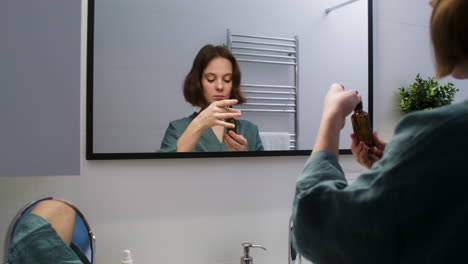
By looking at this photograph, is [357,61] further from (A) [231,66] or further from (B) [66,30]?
(B) [66,30]

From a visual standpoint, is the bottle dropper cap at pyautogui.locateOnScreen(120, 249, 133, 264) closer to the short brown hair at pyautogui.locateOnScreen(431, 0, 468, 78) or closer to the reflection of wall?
the reflection of wall

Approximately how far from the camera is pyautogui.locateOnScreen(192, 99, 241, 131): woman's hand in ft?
4.67

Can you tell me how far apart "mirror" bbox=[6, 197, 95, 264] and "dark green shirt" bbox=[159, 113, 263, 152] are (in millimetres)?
349

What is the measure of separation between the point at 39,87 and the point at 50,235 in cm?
40

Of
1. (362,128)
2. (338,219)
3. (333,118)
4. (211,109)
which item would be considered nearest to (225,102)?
(211,109)

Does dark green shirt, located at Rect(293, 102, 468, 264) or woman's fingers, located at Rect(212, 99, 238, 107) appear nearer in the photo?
dark green shirt, located at Rect(293, 102, 468, 264)

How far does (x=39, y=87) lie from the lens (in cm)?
97

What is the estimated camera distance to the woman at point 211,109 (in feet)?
4.63

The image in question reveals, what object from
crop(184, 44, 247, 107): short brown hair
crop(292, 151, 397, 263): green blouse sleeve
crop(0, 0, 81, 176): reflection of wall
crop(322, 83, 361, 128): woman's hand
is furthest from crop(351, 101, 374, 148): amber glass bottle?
crop(0, 0, 81, 176): reflection of wall

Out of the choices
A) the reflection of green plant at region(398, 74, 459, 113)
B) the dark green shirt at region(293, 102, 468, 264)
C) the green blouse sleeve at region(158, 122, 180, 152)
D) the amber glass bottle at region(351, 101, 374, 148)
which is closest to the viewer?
the dark green shirt at region(293, 102, 468, 264)

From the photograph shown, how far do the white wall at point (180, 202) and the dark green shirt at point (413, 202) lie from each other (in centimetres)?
90

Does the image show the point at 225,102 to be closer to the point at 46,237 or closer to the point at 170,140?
the point at 170,140

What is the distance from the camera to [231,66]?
1487 millimetres

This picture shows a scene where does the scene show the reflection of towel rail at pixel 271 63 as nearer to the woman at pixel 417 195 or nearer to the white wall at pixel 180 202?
the white wall at pixel 180 202
